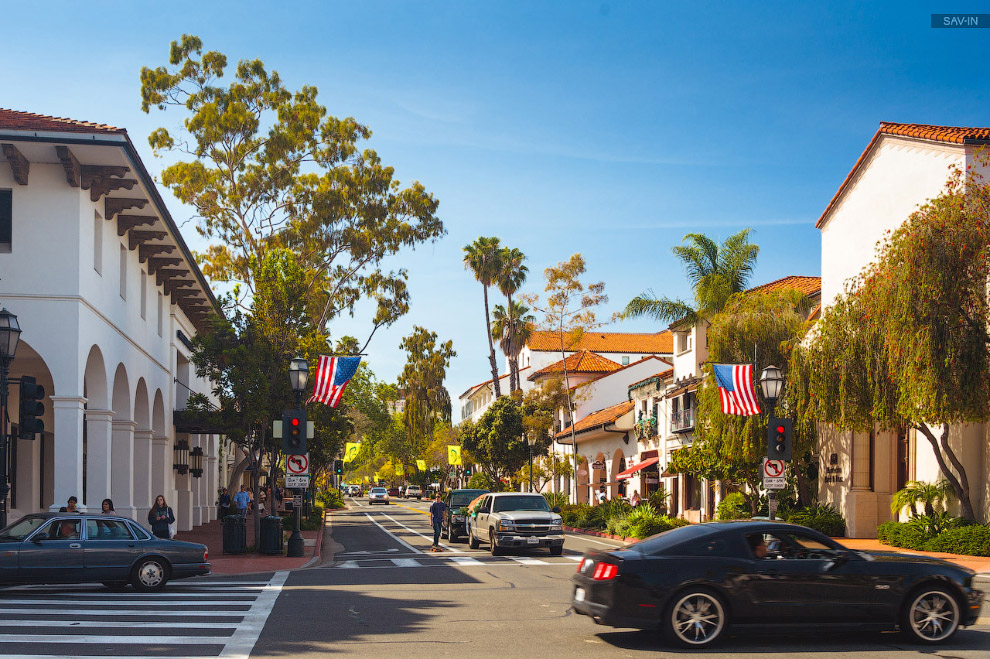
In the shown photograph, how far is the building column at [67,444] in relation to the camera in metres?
21.8

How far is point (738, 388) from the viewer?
26641 millimetres

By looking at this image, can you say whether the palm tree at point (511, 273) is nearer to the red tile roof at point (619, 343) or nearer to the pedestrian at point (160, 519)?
the red tile roof at point (619, 343)

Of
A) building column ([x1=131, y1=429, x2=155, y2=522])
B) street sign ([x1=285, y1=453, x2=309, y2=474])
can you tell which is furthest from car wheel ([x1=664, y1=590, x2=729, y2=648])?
building column ([x1=131, y1=429, x2=155, y2=522])

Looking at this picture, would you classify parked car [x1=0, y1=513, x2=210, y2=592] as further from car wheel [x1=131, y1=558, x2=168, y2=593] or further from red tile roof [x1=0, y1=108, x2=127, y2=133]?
red tile roof [x1=0, y1=108, x2=127, y2=133]

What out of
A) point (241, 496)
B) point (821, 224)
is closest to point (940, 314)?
point (821, 224)

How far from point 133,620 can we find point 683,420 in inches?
1319

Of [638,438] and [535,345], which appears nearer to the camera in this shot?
[638,438]

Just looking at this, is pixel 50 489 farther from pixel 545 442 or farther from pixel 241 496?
pixel 545 442

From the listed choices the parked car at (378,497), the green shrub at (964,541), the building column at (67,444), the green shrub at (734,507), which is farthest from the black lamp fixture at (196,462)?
the parked car at (378,497)

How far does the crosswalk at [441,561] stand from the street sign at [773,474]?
5024 mm

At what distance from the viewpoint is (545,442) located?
195ft

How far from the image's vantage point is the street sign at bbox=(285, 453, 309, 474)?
25.5 meters

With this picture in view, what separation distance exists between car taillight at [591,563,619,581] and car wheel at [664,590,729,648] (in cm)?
68

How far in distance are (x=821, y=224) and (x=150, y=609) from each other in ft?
92.0
